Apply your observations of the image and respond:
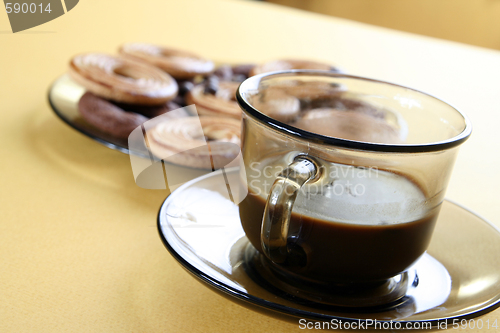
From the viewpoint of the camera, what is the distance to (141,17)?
1.37 m

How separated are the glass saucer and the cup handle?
4 centimetres

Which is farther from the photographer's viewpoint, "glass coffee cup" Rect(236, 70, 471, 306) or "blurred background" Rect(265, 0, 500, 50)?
"blurred background" Rect(265, 0, 500, 50)

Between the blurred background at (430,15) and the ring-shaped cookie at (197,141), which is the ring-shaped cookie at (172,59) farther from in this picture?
the blurred background at (430,15)

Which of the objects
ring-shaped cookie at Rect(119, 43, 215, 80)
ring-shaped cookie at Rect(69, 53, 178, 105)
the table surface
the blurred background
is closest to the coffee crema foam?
the table surface

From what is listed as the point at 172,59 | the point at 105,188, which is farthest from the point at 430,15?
the point at 105,188

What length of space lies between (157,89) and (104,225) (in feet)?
1.08

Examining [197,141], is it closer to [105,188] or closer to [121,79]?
[105,188]

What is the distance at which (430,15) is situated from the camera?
10.7ft

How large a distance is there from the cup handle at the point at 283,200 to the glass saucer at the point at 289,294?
4 cm

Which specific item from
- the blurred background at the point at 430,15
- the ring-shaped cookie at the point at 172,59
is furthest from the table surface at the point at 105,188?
the blurred background at the point at 430,15

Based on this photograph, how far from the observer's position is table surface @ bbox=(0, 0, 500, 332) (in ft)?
1.30

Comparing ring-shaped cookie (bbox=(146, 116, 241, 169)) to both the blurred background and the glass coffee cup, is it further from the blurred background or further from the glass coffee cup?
the blurred background

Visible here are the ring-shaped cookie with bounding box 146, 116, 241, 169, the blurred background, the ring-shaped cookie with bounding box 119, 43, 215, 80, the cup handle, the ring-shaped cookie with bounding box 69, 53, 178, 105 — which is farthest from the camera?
the blurred background

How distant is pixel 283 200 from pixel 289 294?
0.27 ft
